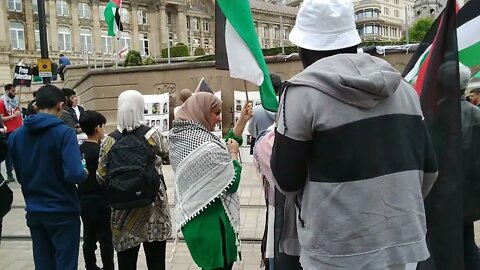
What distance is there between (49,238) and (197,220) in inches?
60.4

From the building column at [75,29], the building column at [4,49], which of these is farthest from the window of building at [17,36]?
the building column at [75,29]

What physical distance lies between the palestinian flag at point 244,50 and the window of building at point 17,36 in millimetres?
63898

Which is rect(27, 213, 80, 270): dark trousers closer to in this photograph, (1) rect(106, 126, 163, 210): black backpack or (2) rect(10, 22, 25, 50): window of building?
(1) rect(106, 126, 163, 210): black backpack

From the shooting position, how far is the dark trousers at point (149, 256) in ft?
13.3

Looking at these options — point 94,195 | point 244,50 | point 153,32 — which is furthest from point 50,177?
point 153,32

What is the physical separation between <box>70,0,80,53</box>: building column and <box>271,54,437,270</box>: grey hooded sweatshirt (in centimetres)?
6723

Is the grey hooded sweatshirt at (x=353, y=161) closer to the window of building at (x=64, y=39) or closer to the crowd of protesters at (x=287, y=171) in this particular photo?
the crowd of protesters at (x=287, y=171)

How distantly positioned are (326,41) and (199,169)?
1725mm

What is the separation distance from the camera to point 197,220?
348 cm

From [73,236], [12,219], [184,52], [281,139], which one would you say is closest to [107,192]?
[73,236]

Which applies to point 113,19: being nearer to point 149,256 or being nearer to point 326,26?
point 149,256

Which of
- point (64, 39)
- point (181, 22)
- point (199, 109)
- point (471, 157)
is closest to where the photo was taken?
point (471, 157)

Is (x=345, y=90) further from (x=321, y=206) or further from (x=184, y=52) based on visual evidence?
(x=184, y=52)

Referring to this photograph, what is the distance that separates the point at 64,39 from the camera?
208 ft
